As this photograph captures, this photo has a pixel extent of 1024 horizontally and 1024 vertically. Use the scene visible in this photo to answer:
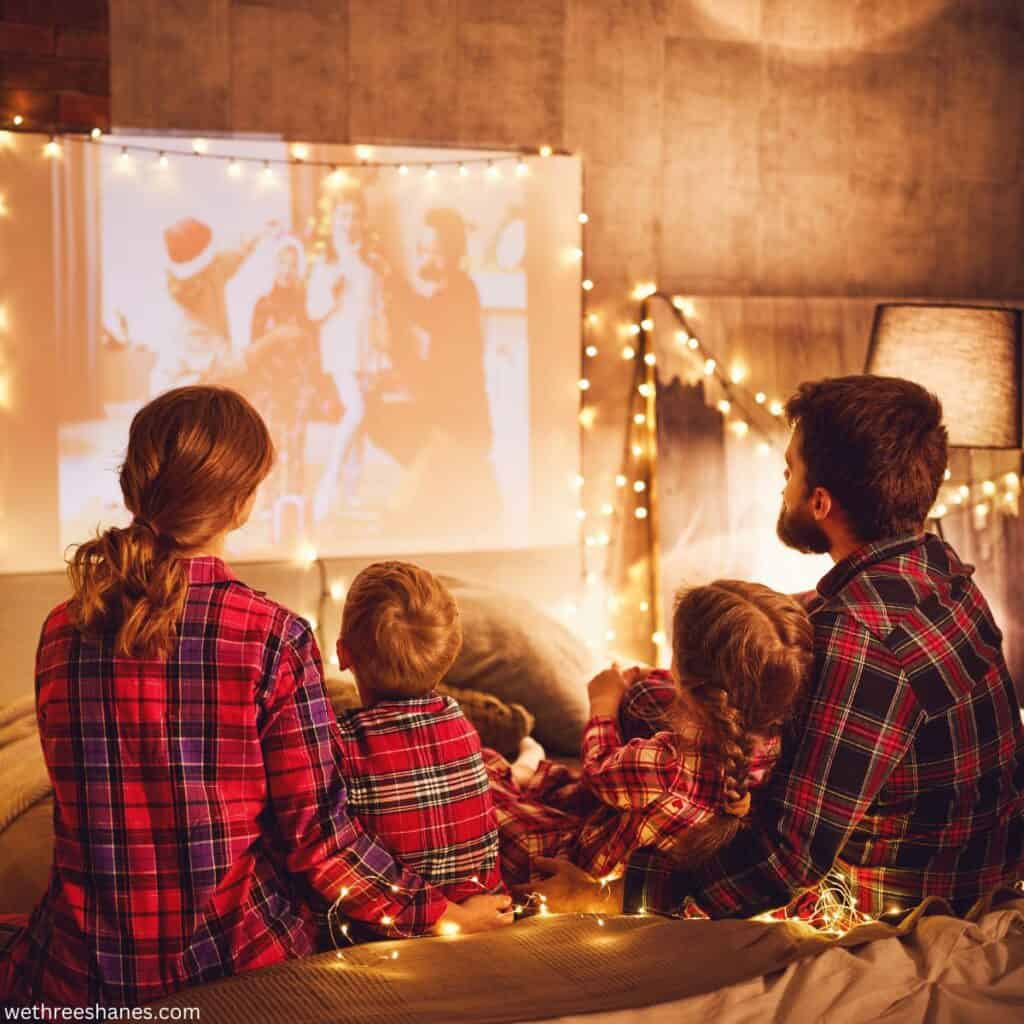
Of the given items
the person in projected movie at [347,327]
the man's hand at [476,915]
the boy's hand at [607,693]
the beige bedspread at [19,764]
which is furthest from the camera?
the person in projected movie at [347,327]

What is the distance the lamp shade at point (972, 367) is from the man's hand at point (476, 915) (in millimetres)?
2055

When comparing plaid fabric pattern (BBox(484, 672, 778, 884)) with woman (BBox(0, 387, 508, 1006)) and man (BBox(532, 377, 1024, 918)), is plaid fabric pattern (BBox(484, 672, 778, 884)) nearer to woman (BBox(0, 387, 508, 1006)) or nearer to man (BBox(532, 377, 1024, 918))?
man (BBox(532, 377, 1024, 918))

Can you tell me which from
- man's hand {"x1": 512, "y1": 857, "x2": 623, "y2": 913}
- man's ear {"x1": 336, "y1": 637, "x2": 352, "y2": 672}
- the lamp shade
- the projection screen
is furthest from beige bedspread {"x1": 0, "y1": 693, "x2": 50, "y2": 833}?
the lamp shade

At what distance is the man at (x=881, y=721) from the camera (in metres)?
1.66

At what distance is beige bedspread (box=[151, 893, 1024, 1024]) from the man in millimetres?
114

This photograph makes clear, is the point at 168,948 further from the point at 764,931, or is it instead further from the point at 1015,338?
the point at 1015,338

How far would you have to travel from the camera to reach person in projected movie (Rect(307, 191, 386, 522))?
3.42 metres

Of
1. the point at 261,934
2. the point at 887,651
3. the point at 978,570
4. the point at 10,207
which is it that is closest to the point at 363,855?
the point at 261,934

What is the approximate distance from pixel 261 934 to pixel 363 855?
16 centimetres

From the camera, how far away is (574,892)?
1.90 metres

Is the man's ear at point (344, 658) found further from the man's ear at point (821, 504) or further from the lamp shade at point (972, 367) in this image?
the lamp shade at point (972, 367)

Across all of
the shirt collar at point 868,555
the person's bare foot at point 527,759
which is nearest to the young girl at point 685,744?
the shirt collar at point 868,555

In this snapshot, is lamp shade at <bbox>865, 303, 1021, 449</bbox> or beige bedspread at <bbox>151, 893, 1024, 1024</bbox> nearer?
beige bedspread at <bbox>151, 893, 1024, 1024</bbox>

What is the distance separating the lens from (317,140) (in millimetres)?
3426
